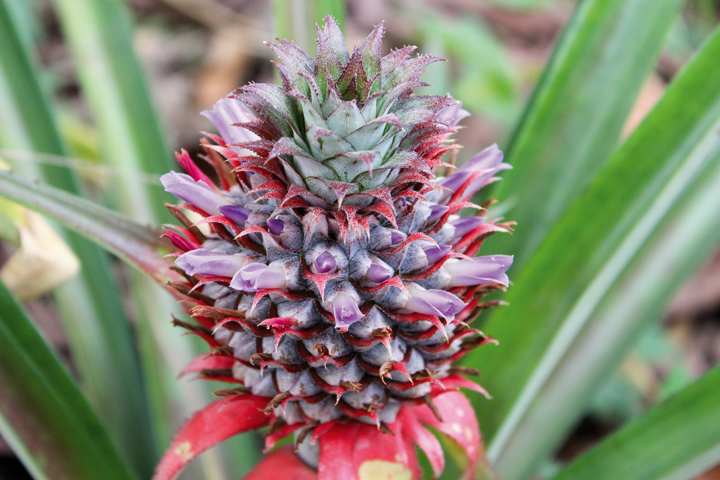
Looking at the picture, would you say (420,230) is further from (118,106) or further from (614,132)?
(118,106)

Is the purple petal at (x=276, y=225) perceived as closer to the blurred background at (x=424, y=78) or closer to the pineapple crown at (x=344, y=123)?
the pineapple crown at (x=344, y=123)

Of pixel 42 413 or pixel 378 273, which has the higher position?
pixel 378 273

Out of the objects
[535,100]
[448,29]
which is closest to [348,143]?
[535,100]

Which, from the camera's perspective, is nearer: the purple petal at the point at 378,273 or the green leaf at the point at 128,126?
the purple petal at the point at 378,273

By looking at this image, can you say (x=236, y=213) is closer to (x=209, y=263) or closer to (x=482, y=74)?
(x=209, y=263)

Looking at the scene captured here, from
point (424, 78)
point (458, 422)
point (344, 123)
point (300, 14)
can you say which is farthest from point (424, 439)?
point (424, 78)

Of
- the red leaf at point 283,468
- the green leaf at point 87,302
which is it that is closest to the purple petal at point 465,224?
the red leaf at point 283,468

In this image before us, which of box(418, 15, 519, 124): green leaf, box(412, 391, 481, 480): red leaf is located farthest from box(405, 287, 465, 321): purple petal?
box(418, 15, 519, 124): green leaf

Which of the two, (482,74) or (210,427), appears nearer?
(210,427)
